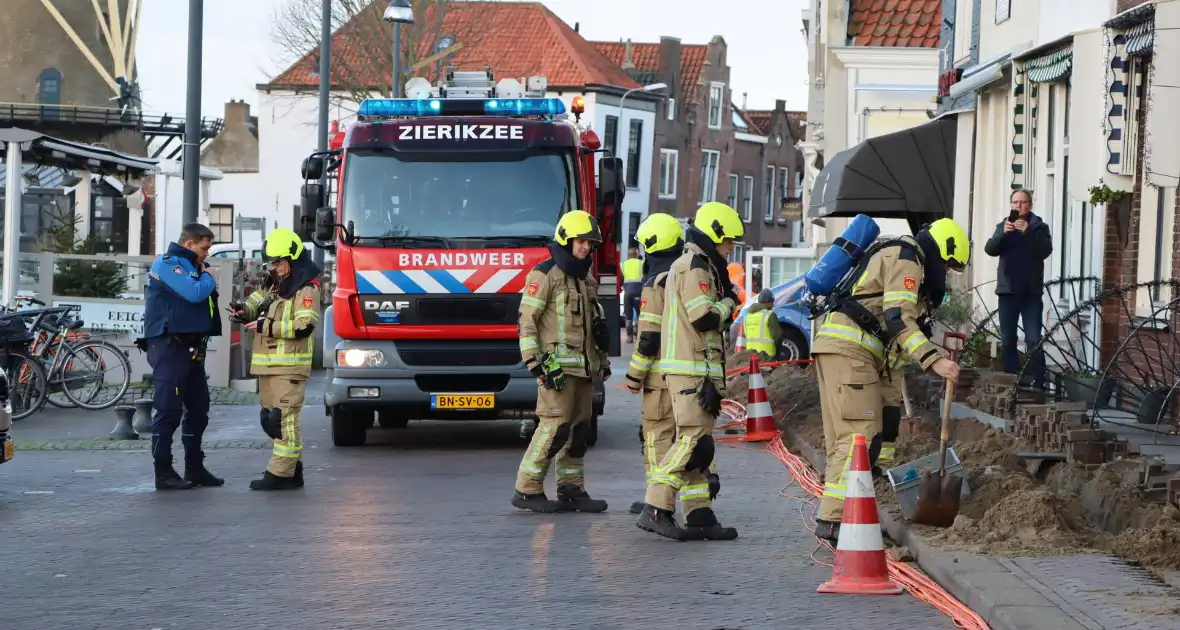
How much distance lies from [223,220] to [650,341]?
5069 centimetres

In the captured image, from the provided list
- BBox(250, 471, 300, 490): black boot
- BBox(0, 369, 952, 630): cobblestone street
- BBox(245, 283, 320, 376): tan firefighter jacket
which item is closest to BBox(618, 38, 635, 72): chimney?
BBox(0, 369, 952, 630): cobblestone street

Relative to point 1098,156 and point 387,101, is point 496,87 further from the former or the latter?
point 1098,156

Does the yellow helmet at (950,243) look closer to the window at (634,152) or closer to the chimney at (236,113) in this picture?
the window at (634,152)

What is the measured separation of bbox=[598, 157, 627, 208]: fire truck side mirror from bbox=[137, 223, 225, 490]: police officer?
3735 mm

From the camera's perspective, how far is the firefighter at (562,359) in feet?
34.3

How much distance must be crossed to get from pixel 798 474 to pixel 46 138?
13775 mm

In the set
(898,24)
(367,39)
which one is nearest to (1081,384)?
(898,24)

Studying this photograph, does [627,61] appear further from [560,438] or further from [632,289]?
[560,438]

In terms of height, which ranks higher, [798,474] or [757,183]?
[757,183]

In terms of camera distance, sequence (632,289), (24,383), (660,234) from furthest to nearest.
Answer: (632,289) → (24,383) → (660,234)

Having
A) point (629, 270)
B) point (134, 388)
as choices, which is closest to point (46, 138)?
point (134, 388)

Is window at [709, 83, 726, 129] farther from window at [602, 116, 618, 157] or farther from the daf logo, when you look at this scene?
the daf logo

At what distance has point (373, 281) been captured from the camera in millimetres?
14000

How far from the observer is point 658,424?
9.75 meters
